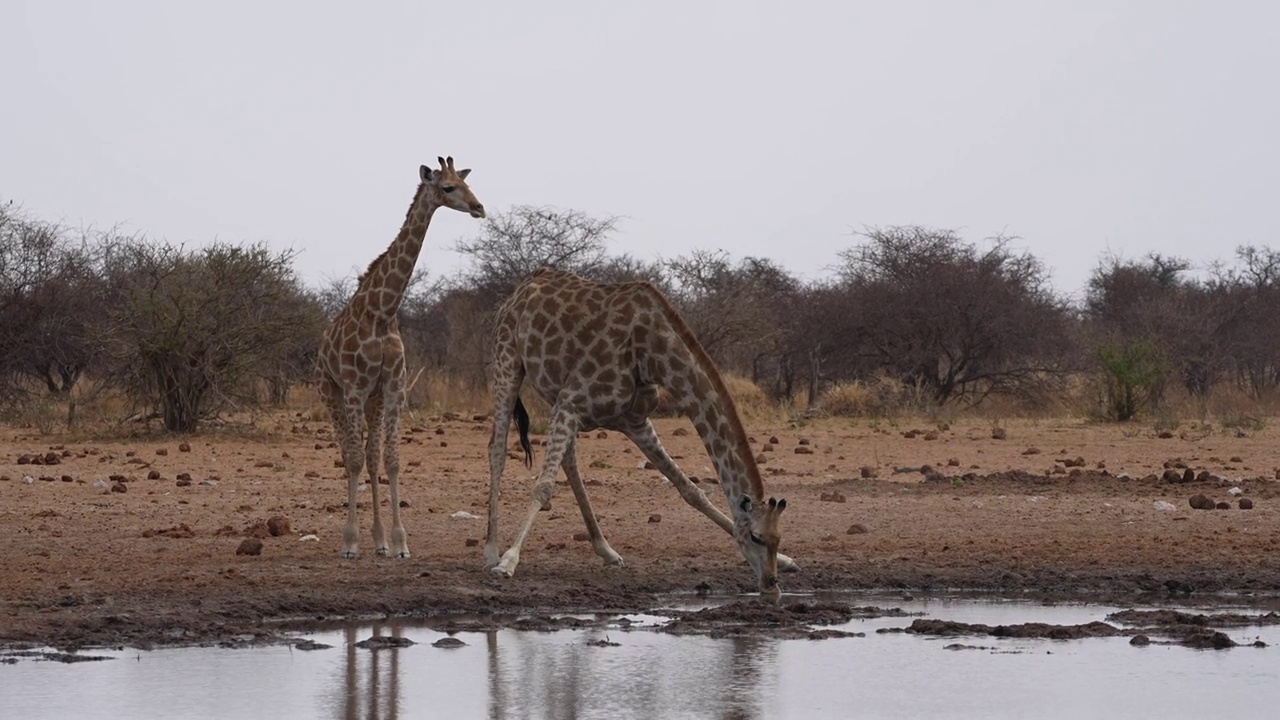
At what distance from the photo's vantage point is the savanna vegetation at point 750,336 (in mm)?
21969

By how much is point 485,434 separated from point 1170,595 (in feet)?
45.4

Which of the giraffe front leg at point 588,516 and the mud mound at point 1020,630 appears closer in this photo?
the mud mound at point 1020,630

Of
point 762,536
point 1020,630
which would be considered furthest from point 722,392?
point 1020,630

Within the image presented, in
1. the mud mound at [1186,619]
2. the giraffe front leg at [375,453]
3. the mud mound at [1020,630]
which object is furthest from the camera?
the giraffe front leg at [375,453]

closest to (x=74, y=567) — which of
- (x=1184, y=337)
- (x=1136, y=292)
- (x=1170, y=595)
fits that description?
(x=1170, y=595)

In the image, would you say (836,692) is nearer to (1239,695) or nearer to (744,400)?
(1239,695)

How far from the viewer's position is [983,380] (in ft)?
104

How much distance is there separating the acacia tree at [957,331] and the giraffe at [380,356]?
19.8m

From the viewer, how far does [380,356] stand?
10.6 metres

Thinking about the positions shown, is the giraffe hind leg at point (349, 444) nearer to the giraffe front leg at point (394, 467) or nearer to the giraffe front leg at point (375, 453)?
the giraffe front leg at point (375, 453)

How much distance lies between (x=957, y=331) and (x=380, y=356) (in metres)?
22.2

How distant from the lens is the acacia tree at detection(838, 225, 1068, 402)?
102 ft

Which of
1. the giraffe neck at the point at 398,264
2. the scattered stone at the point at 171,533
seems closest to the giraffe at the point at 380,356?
the giraffe neck at the point at 398,264

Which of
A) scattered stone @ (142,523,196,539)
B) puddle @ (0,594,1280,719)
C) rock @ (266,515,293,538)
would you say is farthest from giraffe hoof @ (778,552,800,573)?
scattered stone @ (142,523,196,539)
